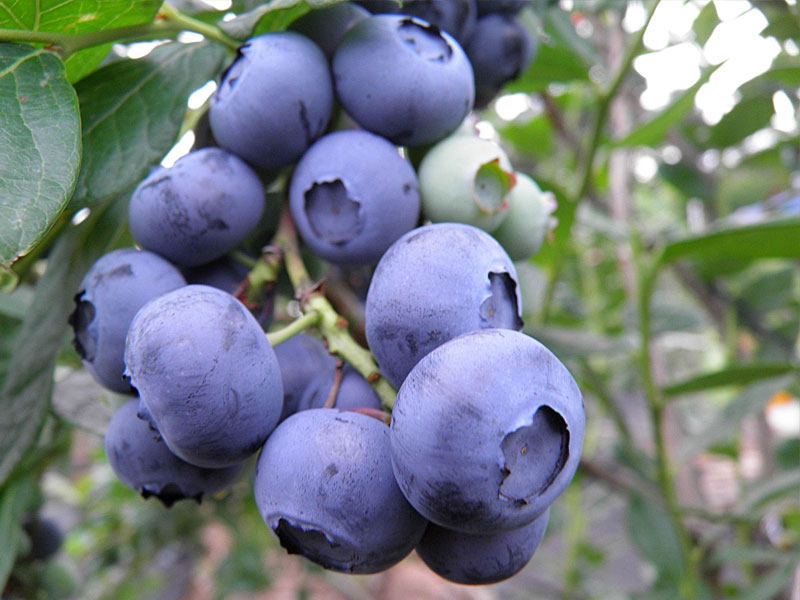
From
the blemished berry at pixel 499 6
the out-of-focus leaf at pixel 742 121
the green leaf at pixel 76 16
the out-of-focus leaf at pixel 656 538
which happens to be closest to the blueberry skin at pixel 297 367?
the green leaf at pixel 76 16

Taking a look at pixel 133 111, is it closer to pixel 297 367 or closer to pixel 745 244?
pixel 297 367

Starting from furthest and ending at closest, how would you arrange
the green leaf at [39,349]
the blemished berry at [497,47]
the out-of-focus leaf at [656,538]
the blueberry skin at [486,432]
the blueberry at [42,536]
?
the out-of-focus leaf at [656,538], the blueberry at [42,536], the blemished berry at [497,47], the green leaf at [39,349], the blueberry skin at [486,432]

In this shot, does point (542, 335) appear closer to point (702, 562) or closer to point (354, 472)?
point (354, 472)

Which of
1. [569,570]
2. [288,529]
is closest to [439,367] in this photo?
[288,529]

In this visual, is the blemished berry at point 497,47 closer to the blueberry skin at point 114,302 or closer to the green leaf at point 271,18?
the green leaf at point 271,18

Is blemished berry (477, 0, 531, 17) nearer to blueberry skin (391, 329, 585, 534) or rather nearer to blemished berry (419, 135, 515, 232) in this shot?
blemished berry (419, 135, 515, 232)
